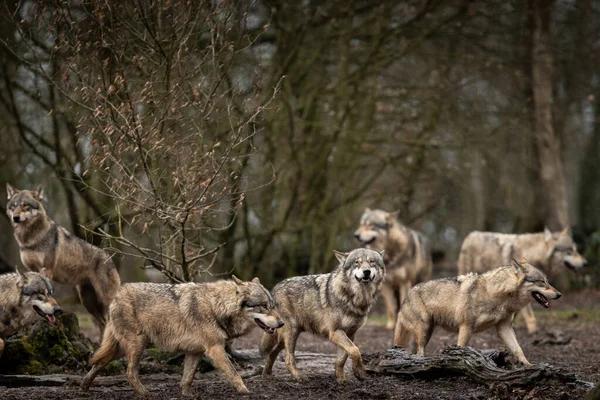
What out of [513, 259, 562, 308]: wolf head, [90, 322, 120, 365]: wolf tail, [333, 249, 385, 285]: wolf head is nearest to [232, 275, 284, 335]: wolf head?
[333, 249, 385, 285]: wolf head

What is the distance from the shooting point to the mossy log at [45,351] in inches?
356

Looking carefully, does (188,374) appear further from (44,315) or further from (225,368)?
(44,315)

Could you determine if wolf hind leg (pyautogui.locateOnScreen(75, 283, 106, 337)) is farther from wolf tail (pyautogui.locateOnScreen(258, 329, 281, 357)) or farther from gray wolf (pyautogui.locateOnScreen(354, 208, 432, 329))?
gray wolf (pyautogui.locateOnScreen(354, 208, 432, 329))

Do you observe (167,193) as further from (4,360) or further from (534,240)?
(534,240)

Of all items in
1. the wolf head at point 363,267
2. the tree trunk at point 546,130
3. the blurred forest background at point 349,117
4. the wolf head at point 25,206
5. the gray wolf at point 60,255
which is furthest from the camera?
the tree trunk at point 546,130

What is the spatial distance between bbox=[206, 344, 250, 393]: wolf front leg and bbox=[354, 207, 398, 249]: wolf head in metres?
7.90

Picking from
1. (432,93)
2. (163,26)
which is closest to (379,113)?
(432,93)

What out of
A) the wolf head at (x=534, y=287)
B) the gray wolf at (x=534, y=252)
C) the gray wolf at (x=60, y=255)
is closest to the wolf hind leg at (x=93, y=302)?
the gray wolf at (x=60, y=255)

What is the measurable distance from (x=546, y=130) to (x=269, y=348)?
528 inches

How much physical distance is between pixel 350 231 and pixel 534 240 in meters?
6.52

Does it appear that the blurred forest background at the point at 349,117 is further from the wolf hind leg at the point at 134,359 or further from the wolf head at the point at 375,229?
the wolf hind leg at the point at 134,359

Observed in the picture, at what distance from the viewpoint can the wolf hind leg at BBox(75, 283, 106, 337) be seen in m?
11.1

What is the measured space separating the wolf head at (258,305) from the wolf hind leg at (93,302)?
12.8 feet

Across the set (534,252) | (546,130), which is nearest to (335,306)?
(534,252)
